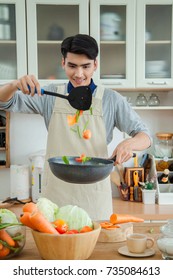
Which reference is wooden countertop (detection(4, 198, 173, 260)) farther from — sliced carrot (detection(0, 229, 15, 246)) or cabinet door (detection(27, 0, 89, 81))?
cabinet door (detection(27, 0, 89, 81))

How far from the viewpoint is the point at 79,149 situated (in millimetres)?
2088

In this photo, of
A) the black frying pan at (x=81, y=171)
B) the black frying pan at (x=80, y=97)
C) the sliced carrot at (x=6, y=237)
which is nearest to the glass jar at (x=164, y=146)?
the black frying pan at (x=80, y=97)

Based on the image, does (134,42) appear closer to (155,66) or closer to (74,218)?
(155,66)

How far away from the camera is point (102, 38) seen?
9.32 ft

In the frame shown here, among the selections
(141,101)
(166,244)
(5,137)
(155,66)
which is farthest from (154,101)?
(166,244)

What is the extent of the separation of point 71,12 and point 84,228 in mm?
1958

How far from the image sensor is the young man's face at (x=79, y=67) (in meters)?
1.91

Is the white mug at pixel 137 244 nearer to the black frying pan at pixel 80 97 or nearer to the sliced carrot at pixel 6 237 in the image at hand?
the sliced carrot at pixel 6 237

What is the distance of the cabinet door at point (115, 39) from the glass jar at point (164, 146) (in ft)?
1.60

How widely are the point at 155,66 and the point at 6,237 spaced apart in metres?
1.98

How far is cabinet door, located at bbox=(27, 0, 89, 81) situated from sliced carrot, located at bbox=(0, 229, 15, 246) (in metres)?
1.74

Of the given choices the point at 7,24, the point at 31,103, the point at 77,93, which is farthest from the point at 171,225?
the point at 7,24

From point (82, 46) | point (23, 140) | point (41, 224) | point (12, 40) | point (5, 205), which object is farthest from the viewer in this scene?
point (23, 140)
